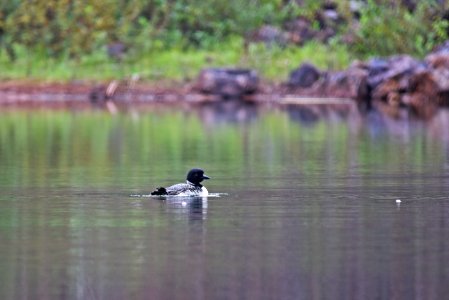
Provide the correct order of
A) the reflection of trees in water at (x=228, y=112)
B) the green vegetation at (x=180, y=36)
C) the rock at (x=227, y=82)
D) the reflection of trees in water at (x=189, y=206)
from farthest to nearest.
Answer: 1. the green vegetation at (x=180, y=36)
2. the rock at (x=227, y=82)
3. the reflection of trees in water at (x=228, y=112)
4. the reflection of trees in water at (x=189, y=206)

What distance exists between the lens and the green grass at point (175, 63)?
53156mm

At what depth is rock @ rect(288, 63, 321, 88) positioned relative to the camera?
51.3 meters

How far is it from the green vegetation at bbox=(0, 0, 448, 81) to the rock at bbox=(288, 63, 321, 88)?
1234mm

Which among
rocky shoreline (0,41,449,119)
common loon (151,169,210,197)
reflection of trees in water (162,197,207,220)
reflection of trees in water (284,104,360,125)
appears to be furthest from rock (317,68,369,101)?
reflection of trees in water (162,197,207,220)

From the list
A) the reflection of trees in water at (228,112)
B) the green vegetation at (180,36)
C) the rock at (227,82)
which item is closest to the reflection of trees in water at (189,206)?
the reflection of trees in water at (228,112)

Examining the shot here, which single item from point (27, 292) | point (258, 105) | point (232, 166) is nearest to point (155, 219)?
point (27, 292)

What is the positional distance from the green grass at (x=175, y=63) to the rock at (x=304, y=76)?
1.21m

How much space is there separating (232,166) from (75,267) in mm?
11385

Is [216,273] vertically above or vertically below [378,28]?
below

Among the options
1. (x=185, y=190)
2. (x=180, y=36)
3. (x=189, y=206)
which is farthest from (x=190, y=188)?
(x=180, y=36)

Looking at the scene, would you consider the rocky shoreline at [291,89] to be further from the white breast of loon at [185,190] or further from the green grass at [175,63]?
the white breast of loon at [185,190]

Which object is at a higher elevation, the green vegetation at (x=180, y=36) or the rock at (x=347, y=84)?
the green vegetation at (x=180, y=36)

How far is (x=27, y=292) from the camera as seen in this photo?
12.6 metres

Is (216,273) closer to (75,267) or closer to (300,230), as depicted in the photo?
(75,267)
